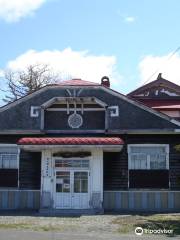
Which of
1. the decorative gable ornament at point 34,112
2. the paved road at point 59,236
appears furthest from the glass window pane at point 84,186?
the paved road at point 59,236

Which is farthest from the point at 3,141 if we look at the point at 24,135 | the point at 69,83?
the point at 69,83

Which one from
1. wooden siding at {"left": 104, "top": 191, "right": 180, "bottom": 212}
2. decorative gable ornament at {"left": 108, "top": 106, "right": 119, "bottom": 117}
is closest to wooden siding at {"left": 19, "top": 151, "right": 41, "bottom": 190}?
wooden siding at {"left": 104, "top": 191, "right": 180, "bottom": 212}

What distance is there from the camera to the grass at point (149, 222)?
16188mm

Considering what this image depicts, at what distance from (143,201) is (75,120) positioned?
5.22 meters

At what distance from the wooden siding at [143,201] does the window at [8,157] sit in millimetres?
4921

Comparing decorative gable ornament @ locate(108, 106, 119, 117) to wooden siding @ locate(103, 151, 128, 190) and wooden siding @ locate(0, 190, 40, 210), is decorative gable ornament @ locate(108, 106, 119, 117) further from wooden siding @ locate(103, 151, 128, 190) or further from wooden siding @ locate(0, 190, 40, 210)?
wooden siding @ locate(0, 190, 40, 210)

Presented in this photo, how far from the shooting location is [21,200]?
23375 mm

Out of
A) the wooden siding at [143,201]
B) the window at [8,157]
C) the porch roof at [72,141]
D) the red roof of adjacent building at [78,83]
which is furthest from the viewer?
the red roof of adjacent building at [78,83]

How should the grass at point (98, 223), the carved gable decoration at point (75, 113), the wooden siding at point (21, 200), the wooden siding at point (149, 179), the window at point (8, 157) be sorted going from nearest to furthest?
1. the grass at point (98, 223)
2. the wooden siding at point (149, 179)
3. the wooden siding at point (21, 200)
4. the window at point (8, 157)
5. the carved gable decoration at point (75, 113)

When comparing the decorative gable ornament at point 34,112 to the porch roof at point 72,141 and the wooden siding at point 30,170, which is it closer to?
the wooden siding at point 30,170

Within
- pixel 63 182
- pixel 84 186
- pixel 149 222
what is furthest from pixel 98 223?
pixel 63 182

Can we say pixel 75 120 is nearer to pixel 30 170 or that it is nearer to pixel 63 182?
pixel 63 182

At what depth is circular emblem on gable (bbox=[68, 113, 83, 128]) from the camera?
23938mm

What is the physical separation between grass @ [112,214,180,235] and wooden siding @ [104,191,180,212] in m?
2.10
